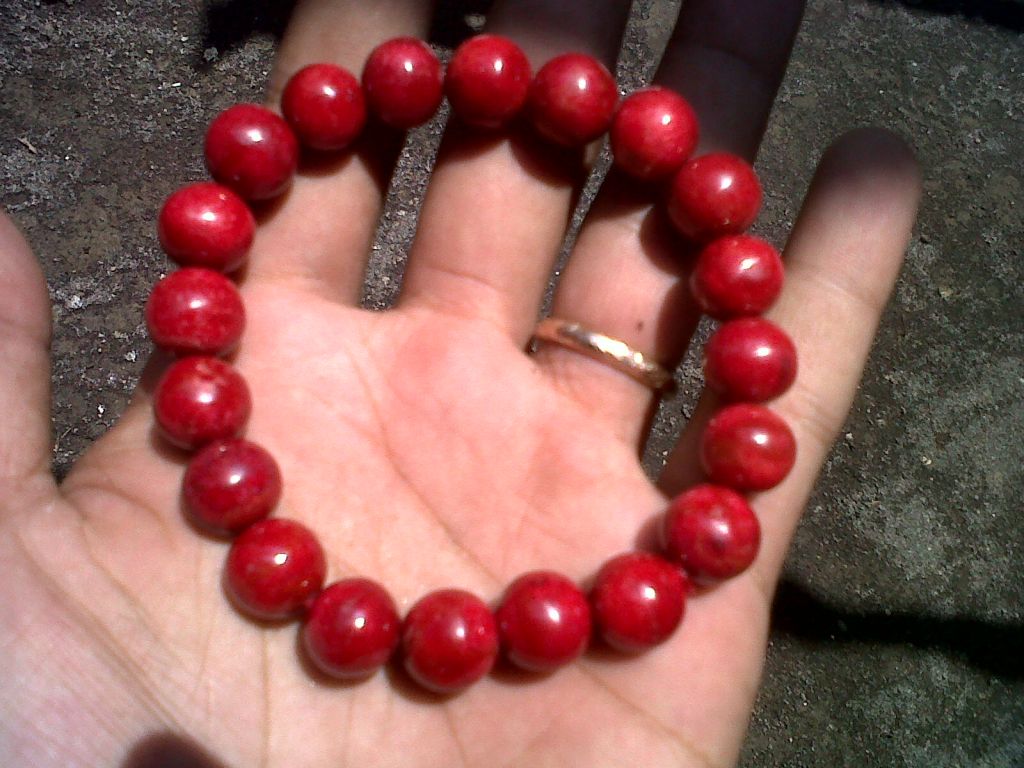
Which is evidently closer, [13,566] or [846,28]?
[13,566]

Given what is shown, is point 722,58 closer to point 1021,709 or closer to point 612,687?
point 612,687

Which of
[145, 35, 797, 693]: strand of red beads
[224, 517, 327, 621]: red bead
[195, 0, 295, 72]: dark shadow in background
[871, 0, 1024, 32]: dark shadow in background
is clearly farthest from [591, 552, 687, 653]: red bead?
[871, 0, 1024, 32]: dark shadow in background

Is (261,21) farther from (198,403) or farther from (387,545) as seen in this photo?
(387,545)

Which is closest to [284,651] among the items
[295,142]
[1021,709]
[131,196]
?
[295,142]

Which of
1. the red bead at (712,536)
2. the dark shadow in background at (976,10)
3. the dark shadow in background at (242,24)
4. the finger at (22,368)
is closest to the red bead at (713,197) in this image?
the red bead at (712,536)

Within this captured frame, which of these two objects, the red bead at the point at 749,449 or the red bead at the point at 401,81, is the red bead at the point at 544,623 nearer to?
the red bead at the point at 749,449

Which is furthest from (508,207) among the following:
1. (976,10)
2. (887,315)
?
(976,10)

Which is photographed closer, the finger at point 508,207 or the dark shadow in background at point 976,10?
the finger at point 508,207
